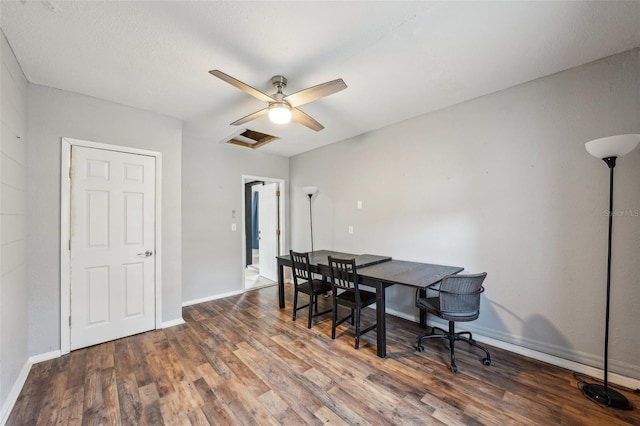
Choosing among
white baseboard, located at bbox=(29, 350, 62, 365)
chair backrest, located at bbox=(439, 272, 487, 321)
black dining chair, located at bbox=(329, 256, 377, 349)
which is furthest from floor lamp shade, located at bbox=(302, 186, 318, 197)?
white baseboard, located at bbox=(29, 350, 62, 365)

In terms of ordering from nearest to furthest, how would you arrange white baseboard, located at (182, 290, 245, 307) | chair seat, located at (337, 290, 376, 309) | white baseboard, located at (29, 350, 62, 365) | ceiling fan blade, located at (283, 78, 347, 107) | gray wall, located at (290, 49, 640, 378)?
ceiling fan blade, located at (283, 78, 347, 107) → gray wall, located at (290, 49, 640, 378) → white baseboard, located at (29, 350, 62, 365) → chair seat, located at (337, 290, 376, 309) → white baseboard, located at (182, 290, 245, 307)

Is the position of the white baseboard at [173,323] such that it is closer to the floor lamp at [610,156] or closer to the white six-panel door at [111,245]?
the white six-panel door at [111,245]

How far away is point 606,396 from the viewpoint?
1741 millimetres

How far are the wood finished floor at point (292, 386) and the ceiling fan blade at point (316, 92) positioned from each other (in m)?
2.28

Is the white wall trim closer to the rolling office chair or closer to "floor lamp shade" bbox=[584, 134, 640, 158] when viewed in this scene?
the rolling office chair

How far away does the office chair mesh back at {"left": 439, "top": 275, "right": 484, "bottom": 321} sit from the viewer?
2.13 m

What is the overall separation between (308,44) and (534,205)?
2419 mm

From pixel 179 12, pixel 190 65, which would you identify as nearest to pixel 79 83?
pixel 190 65

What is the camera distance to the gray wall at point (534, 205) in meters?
1.95

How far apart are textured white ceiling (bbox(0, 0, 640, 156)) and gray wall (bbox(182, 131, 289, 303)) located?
4.40 ft

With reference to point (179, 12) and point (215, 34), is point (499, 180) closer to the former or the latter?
point (215, 34)

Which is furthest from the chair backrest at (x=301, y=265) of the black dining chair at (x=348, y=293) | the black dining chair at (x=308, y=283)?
the black dining chair at (x=348, y=293)

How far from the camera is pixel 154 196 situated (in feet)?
9.61

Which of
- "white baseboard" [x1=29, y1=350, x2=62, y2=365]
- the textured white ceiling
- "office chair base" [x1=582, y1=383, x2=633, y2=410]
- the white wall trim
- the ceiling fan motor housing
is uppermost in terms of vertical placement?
the textured white ceiling
